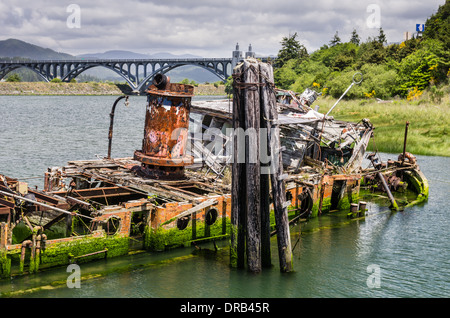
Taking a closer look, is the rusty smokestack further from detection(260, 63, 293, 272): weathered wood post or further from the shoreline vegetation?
the shoreline vegetation

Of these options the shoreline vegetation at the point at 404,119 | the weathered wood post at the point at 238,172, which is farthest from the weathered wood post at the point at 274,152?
the shoreline vegetation at the point at 404,119

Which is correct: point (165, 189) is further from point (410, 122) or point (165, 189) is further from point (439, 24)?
point (439, 24)

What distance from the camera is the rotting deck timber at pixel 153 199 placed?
13.0 meters

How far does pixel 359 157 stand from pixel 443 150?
58.2ft

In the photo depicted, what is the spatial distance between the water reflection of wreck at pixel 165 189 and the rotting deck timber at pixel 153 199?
0.03 m

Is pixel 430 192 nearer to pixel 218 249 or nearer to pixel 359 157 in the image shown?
pixel 359 157

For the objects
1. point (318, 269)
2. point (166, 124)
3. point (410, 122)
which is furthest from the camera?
point (410, 122)

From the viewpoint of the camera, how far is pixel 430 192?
26.0 meters

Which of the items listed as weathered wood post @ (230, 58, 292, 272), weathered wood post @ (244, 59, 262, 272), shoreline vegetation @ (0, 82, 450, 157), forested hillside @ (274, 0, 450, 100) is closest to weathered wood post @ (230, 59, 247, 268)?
weathered wood post @ (230, 58, 292, 272)

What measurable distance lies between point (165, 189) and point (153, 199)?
1.66 metres

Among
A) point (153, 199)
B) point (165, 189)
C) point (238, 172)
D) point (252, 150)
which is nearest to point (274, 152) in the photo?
point (252, 150)

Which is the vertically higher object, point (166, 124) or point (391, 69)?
point (391, 69)

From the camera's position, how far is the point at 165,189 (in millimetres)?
16453

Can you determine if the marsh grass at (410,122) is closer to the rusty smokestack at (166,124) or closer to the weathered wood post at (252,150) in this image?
the rusty smokestack at (166,124)
